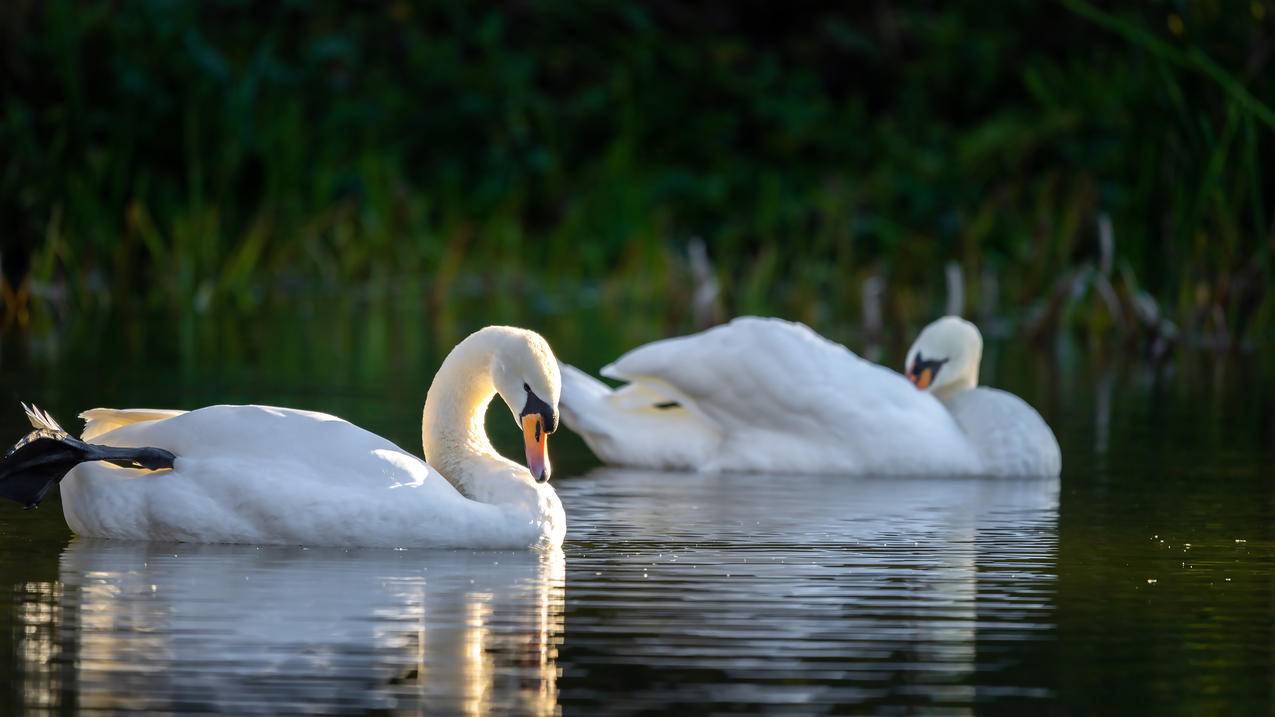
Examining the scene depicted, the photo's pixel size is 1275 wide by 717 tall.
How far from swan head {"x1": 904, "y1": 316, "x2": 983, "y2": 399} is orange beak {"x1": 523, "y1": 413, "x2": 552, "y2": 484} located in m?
3.44

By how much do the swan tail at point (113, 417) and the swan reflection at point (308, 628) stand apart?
0.54m

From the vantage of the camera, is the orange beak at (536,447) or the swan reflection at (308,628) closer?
the swan reflection at (308,628)

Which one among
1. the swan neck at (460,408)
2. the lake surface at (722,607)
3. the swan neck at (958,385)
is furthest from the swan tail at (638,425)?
the swan neck at (460,408)

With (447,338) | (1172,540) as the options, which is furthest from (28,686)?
(447,338)

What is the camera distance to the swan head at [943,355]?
1048 cm

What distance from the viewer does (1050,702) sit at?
5.01m

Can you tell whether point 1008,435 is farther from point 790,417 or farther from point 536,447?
point 536,447

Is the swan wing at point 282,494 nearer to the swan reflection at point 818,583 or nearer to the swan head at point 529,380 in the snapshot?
the swan head at point 529,380

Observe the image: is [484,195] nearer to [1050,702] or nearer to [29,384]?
[29,384]

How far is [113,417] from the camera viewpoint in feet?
25.1

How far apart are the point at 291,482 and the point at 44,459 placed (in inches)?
26.9

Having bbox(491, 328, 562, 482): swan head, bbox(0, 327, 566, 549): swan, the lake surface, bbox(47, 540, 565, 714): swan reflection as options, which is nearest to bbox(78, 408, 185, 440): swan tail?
bbox(0, 327, 566, 549): swan

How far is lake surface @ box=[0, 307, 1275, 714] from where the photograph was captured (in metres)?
5.04

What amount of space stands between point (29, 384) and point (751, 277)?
9376 millimetres
